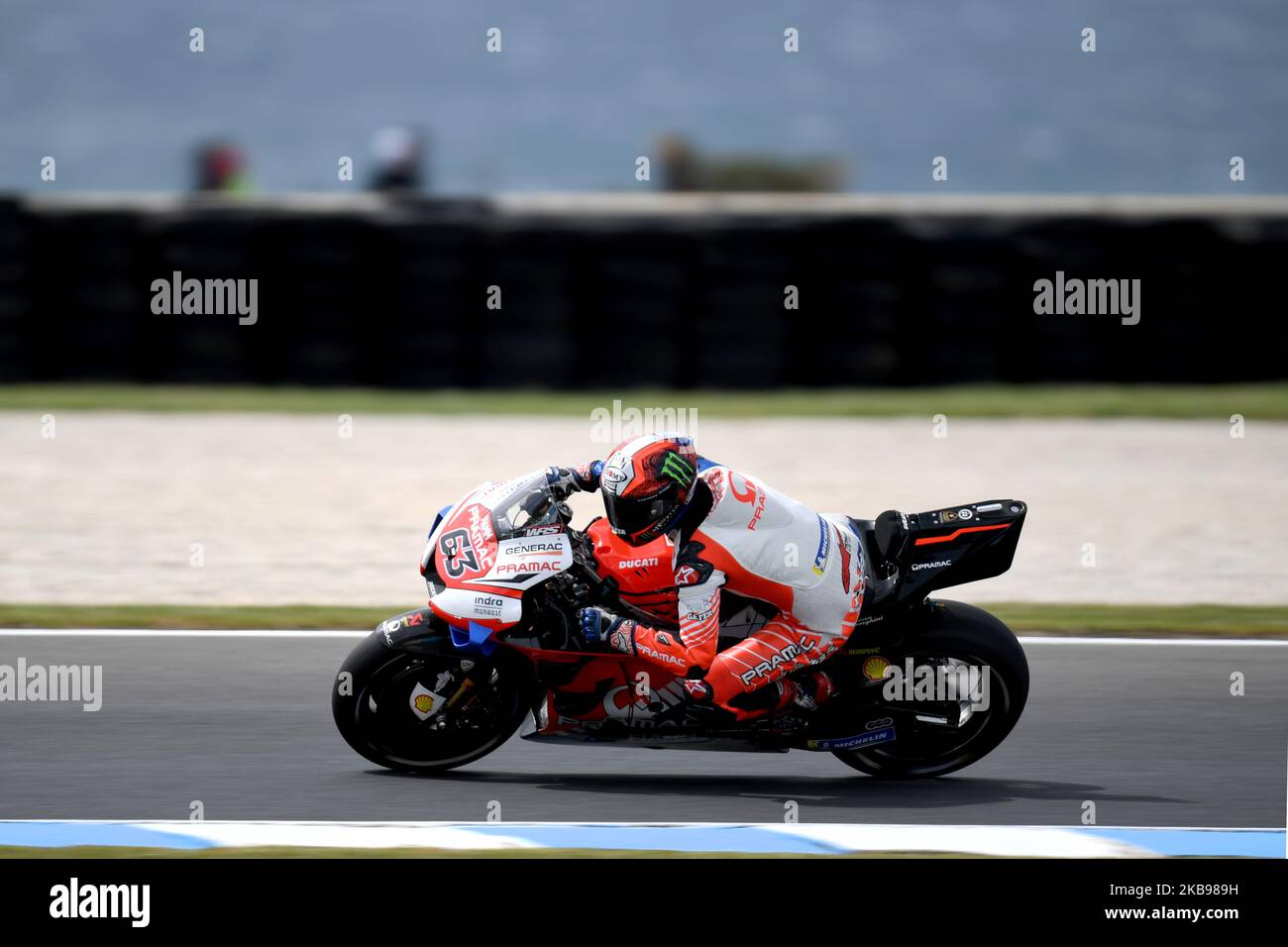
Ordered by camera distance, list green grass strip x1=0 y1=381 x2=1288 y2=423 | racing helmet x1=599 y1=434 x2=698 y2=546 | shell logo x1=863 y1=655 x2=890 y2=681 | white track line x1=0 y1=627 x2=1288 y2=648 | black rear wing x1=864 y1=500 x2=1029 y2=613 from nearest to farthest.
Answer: racing helmet x1=599 y1=434 x2=698 y2=546
black rear wing x1=864 y1=500 x2=1029 y2=613
shell logo x1=863 y1=655 x2=890 y2=681
white track line x1=0 y1=627 x2=1288 y2=648
green grass strip x1=0 y1=381 x2=1288 y2=423

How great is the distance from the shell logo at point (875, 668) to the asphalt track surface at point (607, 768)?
0.43 meters

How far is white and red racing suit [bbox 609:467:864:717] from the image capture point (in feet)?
17.8

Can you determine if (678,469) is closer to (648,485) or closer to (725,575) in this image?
(648,485)

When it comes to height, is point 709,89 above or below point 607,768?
above

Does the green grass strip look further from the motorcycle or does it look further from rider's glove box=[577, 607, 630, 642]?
rider's glove box=[577, 607, 630, 642]

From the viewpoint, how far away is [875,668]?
5750mm

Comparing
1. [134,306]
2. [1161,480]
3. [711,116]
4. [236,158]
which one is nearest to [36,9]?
[711,116]

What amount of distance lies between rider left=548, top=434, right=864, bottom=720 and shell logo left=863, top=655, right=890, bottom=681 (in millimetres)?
168

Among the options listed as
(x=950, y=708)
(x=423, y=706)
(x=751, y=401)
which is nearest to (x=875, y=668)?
(x=950, y=708)

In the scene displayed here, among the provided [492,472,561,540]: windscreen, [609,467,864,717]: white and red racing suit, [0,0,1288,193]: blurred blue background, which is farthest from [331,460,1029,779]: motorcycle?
[0,0,1288,193]: blurred blue background

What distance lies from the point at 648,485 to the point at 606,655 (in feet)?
2.17

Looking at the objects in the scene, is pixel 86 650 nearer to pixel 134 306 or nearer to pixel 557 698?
pixel 557 698

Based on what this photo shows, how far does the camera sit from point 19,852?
16.6 feet

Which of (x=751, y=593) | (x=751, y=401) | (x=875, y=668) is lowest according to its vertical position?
(x=875, y=668)
